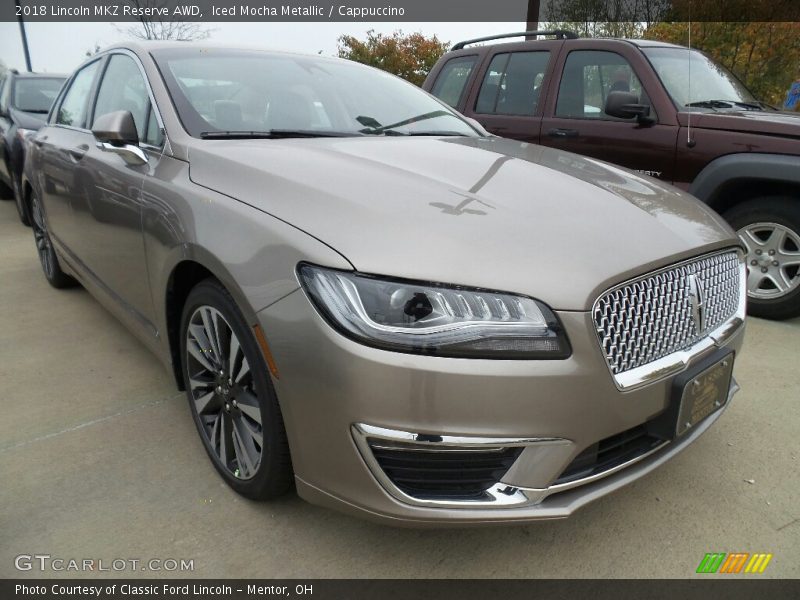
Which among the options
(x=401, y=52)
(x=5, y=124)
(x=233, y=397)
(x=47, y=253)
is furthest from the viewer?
(x=401, y=52)

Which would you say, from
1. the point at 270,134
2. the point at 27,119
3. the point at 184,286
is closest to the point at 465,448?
the point at 184,286

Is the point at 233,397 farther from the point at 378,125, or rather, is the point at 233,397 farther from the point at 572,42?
the point at 572,42

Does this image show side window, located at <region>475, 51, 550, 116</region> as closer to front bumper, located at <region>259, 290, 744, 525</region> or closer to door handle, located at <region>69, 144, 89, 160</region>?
door handle, located at <region>69, 144, 89, 160</region>

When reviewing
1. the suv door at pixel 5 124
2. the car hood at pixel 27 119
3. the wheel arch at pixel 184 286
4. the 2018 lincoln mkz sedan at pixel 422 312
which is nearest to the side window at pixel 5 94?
the suv door at pixel 5 124

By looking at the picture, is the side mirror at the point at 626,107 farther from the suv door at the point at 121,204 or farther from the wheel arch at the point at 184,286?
the wheel arch at the point at 184,286

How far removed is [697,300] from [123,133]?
2259mm

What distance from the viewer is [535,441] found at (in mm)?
1555

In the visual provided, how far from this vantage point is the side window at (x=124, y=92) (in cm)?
266

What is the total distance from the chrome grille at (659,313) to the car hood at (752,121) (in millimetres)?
2267

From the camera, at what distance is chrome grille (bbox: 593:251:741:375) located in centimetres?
161

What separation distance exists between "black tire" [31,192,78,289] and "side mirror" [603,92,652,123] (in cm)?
401

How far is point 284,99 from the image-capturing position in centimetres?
273

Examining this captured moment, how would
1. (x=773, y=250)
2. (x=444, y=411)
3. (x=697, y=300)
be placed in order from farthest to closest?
1. (x=773, y=250)
2. (x=697, y=300)
3. (x=444, y=411)
